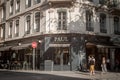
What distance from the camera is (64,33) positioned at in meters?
27.6

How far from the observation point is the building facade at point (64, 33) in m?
27.7

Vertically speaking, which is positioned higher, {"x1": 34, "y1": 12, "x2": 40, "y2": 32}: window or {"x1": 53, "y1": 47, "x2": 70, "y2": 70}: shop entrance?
{"x1": 34, "y1": 12, "x2": 40, "y2": 32}: window

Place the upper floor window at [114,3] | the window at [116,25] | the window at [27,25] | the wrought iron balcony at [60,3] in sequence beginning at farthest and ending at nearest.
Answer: the window at [116,25] → the upper floor window at [114,3] → the window at [27,25] → the wrought iron balcony at [60,3]

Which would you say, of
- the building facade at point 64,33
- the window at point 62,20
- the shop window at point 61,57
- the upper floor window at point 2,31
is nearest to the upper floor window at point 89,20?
the building facade at point 64,33

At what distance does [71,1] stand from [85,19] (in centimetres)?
290

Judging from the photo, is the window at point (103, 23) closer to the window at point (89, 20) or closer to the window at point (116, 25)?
the window at point (89, 20)

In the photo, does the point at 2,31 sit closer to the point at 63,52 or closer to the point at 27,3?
the point at 27,3

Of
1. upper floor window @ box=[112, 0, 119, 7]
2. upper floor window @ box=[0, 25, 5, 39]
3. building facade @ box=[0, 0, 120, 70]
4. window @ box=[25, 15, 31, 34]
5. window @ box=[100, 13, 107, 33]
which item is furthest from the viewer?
upper floor window @ box=[0, 25, 5, 39]

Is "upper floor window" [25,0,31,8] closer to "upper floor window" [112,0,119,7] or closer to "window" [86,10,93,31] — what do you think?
"window" [86,10,93,31]

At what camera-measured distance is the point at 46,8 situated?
93.9 feet

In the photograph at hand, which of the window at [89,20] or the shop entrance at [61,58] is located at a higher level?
the window at [89,20]

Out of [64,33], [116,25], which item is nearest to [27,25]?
[64,33]

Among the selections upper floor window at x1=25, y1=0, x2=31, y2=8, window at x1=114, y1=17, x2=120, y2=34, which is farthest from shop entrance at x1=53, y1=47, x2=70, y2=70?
window at x1=114, y1=17, x2=120, y2=34

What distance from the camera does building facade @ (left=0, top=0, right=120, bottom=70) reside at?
2766 centimetres
